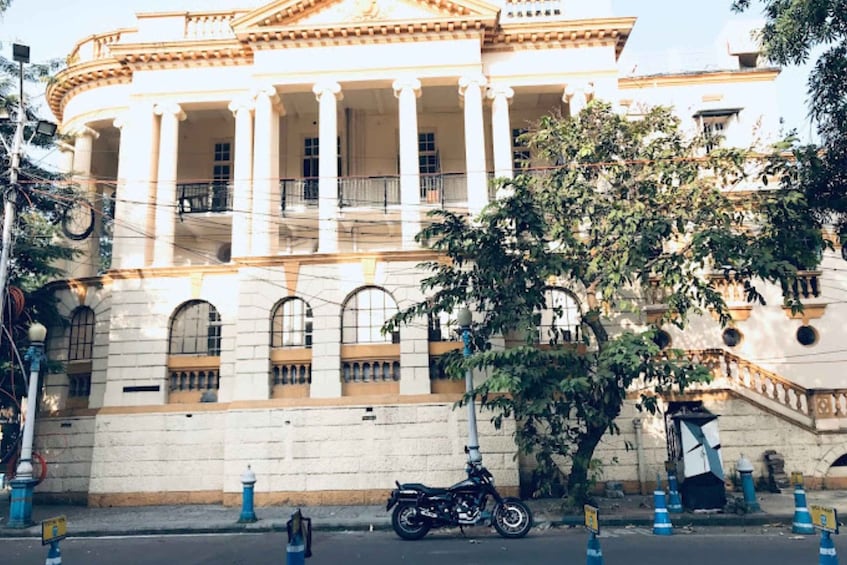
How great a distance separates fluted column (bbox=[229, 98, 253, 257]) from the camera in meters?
19.6

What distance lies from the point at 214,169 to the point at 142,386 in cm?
849

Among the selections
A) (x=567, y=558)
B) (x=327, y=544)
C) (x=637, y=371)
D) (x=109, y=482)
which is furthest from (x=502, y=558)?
(x=109, y=482)

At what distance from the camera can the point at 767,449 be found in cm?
1725

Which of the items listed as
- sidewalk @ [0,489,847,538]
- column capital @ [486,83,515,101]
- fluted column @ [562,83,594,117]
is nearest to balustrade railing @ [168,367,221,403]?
sidewalk @ [0,489,847,538]

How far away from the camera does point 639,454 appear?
58.1ft

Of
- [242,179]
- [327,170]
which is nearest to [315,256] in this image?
[327,170]

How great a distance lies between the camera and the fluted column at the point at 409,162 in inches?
749

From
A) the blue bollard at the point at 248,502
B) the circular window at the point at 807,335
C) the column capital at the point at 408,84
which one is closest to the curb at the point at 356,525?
the blue bollard at the point at 248,502

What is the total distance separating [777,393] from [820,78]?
8678mm

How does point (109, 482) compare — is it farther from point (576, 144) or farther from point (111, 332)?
point (576, 144)

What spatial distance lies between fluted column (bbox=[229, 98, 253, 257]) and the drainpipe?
12103 mm

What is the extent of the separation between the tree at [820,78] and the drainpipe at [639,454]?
6.96m

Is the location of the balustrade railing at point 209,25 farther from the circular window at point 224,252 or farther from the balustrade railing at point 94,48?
the circular window at point 224,252

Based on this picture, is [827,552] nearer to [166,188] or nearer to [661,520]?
[661,520]
